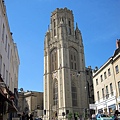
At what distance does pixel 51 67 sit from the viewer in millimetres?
78562

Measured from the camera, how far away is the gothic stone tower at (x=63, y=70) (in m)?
69.9

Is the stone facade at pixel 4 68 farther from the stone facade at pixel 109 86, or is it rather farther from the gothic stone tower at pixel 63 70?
the gothic stone tower at pixel 63 70

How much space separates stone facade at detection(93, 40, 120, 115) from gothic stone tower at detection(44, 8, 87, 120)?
102ft

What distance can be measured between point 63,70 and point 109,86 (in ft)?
136

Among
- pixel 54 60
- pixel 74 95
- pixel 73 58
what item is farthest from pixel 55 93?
pixel 73 58

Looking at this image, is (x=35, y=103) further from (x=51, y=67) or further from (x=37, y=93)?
(x=51, y=67)

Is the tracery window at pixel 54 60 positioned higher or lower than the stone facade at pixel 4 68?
higher

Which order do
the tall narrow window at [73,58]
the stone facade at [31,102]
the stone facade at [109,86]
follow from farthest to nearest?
the stone facade at [31,102]
the tall narrow window at [73,58]
the stone facade at [109,86]

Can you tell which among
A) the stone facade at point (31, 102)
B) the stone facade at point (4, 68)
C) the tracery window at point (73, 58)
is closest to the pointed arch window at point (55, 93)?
the tracery window at point (73, 58)

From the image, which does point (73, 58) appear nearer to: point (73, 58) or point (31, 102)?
point (73, 58)

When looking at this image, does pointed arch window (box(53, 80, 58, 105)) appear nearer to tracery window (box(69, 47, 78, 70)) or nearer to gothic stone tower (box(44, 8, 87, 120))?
gothic stone tower (box(44, 8, 87, 120))

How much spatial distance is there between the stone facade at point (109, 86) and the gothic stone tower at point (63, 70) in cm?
3121

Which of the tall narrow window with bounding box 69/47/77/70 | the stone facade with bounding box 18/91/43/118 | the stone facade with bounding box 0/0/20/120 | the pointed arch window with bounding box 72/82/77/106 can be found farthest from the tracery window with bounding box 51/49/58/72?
the stone facade with bounding box 0/0/20/120

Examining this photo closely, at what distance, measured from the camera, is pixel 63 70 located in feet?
236
